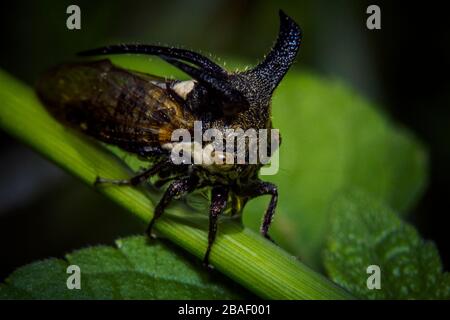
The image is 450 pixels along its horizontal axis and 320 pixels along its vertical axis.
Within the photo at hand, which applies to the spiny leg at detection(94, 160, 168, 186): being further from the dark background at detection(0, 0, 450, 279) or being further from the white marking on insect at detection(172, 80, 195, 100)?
the dark background at detection(0, 0, 450, 279)

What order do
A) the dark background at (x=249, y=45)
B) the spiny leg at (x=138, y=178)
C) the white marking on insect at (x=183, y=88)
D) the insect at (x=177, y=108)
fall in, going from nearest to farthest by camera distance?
the insect at (x=177, y=108), the spiny leg at (x=138, y=178), the white marking on insect at (x=183, y=88), the dark background at (x=249, y=45)

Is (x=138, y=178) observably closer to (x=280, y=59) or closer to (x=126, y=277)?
(x=126, y=277)

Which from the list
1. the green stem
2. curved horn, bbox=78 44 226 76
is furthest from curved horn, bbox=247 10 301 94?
the green stem

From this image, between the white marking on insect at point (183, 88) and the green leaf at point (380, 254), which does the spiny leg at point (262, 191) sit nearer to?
the green leaf at point (380, 254)

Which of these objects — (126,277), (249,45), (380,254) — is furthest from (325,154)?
(126,277)

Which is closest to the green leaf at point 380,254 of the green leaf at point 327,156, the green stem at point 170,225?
the green stem at point 170,225
